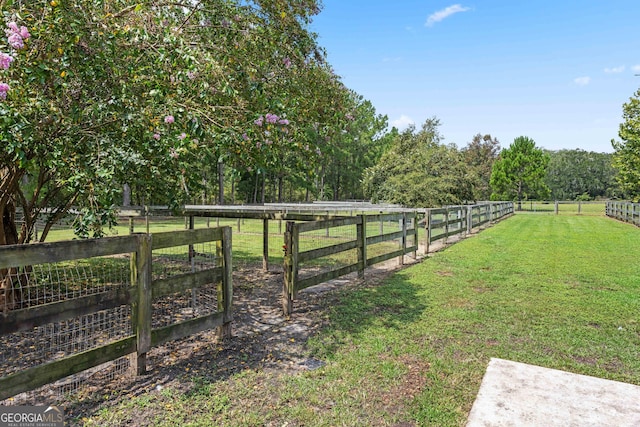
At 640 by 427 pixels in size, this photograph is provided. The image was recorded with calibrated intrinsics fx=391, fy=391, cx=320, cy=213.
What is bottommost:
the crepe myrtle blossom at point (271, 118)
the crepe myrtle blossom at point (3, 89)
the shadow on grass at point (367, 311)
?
the shadow on grass at point (367, 311)

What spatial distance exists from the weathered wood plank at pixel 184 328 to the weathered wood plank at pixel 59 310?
1.44 feet

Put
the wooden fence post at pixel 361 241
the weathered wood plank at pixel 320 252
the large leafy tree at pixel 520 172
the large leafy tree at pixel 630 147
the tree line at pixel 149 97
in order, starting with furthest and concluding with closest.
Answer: the large leafy tree at pixel 520 172, the large leafy tree at pixel 630 147, the wooden fence post at pixel 361 241, the weathered wood plank at pixel 320 252, the tree line at pixel 149 97

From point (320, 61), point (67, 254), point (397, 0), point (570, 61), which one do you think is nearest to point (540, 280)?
point (320, 61)

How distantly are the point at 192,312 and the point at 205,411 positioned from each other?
245 centimetres

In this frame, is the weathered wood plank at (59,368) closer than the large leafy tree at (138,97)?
Yes

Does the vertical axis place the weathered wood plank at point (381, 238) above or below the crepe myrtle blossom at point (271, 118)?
below

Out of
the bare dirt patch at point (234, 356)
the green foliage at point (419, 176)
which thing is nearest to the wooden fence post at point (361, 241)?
the bare dirt patch at point (234, 356)

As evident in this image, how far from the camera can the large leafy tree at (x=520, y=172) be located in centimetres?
4047

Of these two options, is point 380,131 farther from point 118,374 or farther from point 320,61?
point 118,374

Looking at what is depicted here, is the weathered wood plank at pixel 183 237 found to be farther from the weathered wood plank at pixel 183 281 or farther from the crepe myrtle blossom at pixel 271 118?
the crepe myrtle blossom at pixel 271 118

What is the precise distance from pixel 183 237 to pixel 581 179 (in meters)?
71.2

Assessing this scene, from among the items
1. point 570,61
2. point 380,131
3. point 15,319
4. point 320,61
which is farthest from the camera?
point 380,131

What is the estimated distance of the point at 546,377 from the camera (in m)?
3.04

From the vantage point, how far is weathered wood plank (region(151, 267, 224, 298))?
3236mm
